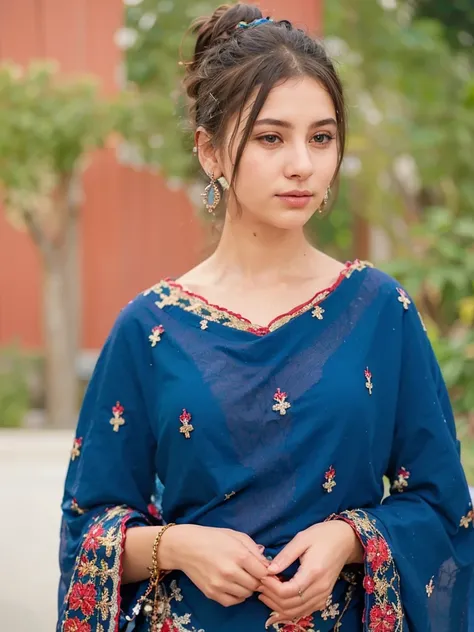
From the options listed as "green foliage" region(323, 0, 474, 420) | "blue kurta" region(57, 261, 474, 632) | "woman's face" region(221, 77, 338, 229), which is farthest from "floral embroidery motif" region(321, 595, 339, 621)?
"green foliage" region(323, 0, 474, 420)

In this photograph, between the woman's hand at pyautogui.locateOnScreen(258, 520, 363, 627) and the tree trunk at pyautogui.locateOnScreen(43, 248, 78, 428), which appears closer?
the woman's hand at pyautogui.locateOnScreen(258, 520, 363, 627)

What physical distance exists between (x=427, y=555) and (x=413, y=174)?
4.07m

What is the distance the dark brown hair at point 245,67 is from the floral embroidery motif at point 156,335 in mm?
278

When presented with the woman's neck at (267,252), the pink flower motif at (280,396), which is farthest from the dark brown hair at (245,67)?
the pink flower motif at (280,396)

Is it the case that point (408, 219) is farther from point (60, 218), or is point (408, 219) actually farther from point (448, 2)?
point (60, 218)

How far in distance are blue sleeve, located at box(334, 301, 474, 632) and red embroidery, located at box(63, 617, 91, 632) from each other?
0.47 m

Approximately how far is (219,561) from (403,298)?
21.2 inches

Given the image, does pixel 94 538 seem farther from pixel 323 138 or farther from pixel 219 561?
pixel 323 138

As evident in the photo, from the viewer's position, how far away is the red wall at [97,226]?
16.7ft

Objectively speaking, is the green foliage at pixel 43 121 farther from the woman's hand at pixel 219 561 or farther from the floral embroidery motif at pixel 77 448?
the woman's hand at pixel 219 561

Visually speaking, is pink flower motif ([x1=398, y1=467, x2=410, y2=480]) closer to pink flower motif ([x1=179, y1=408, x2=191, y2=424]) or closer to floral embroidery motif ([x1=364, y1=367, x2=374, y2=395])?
floral embroidery motif ([x1=364, y1=367, x2=374, y2=395])

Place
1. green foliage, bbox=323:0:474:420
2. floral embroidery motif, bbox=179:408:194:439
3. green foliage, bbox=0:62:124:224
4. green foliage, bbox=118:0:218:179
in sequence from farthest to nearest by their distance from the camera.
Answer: green foliage, bbox=0:62:124:224
green foliage, bbox=118:0:218:179
green foliage, bbox=323:0:474:420
floral embroidery motif, bbox=179:408:194:439

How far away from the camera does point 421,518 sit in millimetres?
1439

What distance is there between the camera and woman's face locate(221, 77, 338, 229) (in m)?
1.36
